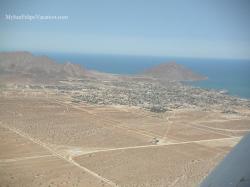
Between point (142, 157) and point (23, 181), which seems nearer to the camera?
point (23, 181)

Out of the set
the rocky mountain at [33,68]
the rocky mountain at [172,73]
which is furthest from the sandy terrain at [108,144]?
the rocky mountain at [172,73]

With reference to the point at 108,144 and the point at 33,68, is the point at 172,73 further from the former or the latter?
the point at 108,144

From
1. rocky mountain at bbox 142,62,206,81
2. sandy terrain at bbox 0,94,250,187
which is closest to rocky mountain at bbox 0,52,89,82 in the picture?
rocky mountain at bbox 142,62,206,81

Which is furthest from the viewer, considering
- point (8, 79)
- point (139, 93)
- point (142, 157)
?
point (8, 79)

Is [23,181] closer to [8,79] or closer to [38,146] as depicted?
[38,146]

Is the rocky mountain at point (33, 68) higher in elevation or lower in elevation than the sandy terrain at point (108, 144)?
higher

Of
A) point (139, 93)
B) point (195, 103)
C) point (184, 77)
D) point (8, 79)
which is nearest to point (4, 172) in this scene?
point (195, 103)

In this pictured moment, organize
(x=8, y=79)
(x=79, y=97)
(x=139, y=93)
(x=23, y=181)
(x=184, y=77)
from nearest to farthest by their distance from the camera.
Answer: (x=23, y=181) → (x=79, y=97) → (x=139, y=93) → (x=8, y=79) → (x=184, y=77)

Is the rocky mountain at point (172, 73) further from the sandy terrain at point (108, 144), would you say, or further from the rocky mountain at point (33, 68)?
the sandy terrain at point (108, 144)
